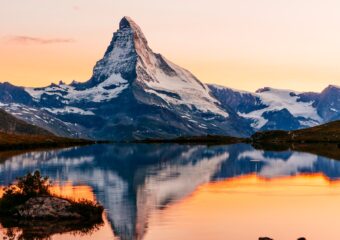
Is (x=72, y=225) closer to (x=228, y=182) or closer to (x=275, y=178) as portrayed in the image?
(x=228, y=182)

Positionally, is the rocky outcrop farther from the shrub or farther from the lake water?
the lake water

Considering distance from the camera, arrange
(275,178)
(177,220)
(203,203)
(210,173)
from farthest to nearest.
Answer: (210,173) → (275,178) → (203,203) → (177,220)

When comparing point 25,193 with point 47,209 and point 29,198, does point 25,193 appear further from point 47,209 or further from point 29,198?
point 47,209

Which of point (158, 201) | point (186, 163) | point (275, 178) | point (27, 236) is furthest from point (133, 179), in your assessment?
point (27, 236)

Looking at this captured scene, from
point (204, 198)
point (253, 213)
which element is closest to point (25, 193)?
point (253, 213)

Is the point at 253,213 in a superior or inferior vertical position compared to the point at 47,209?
inferior

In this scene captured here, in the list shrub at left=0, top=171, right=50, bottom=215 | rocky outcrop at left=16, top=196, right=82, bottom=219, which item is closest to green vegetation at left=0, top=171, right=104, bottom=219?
shrub at left=0, top=171, right=50, bottom=215

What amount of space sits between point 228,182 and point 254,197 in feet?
96.9

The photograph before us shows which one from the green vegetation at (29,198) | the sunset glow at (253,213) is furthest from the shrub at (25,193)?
the sunset glow at (253,213)

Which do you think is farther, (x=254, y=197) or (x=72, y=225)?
(x=254, y=197)

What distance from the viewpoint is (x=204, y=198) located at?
10550 cm

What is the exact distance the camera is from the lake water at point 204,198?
72.6 m

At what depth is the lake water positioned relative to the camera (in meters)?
72.6

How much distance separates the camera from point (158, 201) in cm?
10112
